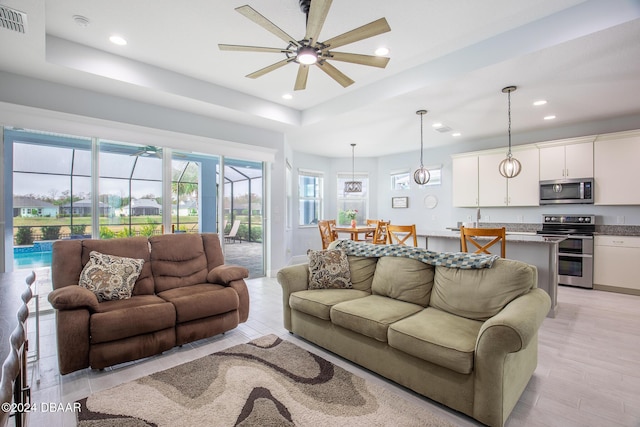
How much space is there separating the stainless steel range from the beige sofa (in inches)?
142

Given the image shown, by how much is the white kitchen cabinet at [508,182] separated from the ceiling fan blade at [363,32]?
15.0 ft

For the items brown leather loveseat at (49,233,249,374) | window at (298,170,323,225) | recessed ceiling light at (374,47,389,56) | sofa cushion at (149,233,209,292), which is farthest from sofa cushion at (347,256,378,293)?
window at (298,170,323,225)

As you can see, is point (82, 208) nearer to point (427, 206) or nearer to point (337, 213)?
point (337, 213)

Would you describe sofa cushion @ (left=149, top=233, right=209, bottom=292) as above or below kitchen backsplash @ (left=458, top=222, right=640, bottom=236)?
below

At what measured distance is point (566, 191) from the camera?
5125 millimetres

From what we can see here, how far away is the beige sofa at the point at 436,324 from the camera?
174 centimetres

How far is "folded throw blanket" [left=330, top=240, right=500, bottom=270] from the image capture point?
2.40 meters

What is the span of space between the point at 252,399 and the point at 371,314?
0.99 metres

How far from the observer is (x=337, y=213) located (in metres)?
8.13

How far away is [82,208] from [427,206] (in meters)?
6.40

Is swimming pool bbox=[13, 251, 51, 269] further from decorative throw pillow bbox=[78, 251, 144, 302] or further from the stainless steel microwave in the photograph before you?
the stainless steel microwave

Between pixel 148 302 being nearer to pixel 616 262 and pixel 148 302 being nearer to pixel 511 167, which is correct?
pixel 511 167

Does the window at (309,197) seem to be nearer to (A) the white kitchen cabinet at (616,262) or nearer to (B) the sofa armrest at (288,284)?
(B) the sofa armrest at (288,284)

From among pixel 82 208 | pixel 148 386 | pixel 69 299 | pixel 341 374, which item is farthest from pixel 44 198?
pixel 341 374
